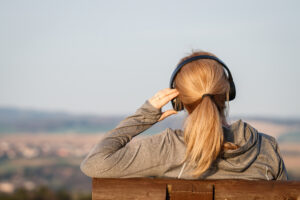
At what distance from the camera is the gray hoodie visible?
88.1 inches

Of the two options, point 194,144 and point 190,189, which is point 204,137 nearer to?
point 194,144

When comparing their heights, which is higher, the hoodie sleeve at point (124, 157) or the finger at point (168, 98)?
the finger at point (168, 98)

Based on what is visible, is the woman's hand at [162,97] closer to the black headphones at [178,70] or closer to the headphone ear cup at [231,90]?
the black headphones at [178,70]

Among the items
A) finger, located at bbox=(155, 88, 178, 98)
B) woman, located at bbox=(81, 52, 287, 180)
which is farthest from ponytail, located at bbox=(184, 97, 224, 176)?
finger, located at bbox=(155, 88, 178, 98)

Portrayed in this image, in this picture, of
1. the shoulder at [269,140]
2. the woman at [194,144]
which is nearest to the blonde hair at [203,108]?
the woman at [194,144]

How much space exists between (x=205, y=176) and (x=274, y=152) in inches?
14.5

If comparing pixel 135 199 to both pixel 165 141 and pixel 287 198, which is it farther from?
pixel 287 198

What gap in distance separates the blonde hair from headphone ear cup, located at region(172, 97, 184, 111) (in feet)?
0.22

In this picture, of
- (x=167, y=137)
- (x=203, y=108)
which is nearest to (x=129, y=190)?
(x=167, y=137)

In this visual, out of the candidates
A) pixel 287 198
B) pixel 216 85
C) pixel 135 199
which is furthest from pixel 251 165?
pixel 135 199

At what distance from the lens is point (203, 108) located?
7.33 feet

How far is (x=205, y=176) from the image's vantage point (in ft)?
7.50

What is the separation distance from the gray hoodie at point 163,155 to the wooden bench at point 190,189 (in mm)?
111

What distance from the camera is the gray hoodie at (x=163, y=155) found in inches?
88.1
